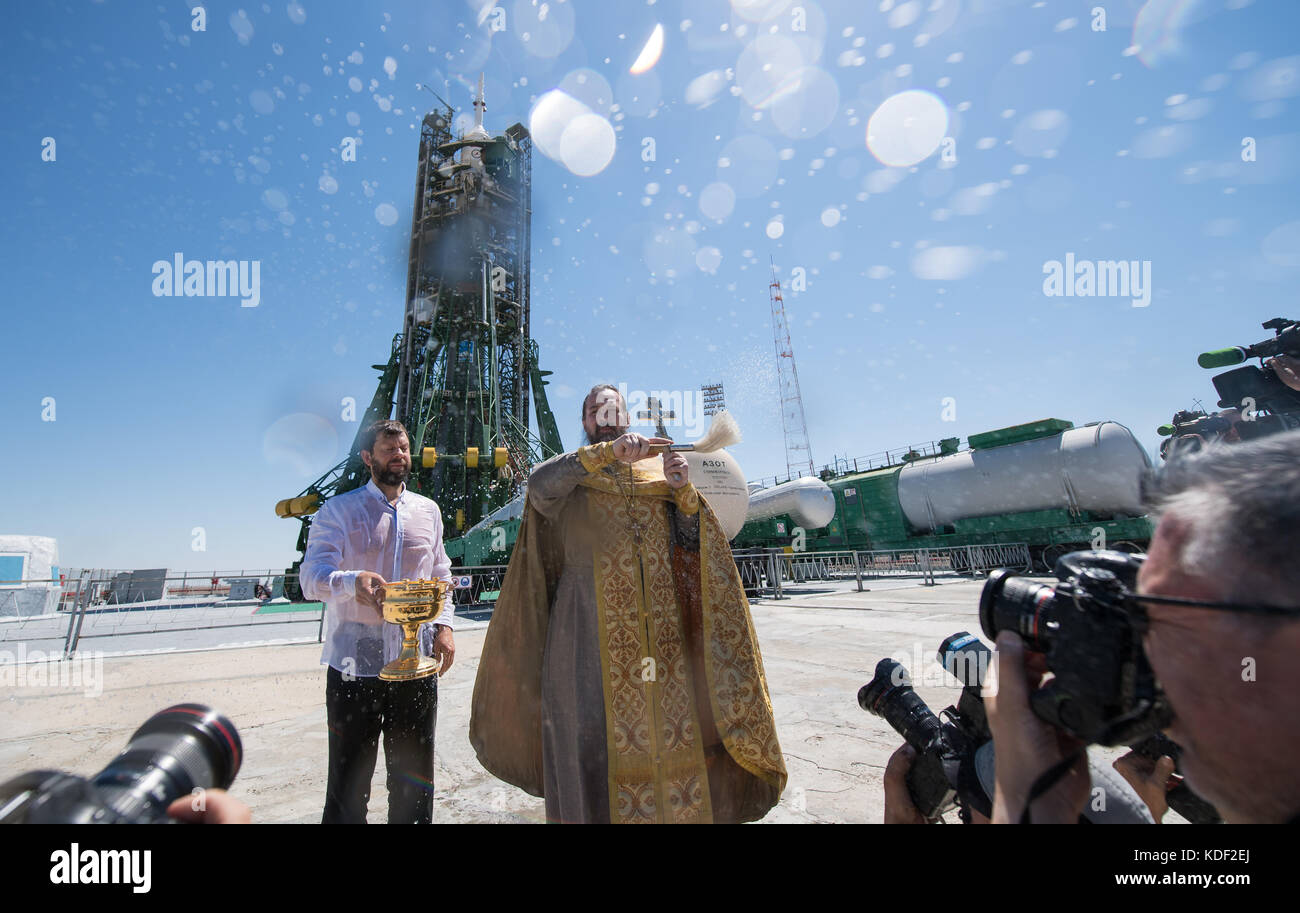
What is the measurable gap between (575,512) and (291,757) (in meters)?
2.79

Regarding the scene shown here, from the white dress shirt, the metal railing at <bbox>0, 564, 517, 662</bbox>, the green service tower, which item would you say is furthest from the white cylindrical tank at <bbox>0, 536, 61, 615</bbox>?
the white dress shirt

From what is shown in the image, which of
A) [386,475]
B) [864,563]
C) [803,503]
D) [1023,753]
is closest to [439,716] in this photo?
[386,475]

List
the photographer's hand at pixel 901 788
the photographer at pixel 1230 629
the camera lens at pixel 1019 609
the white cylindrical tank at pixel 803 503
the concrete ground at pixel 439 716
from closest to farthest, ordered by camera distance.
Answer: the photographer at pixel 1230 629, the camera lens at pixel 1019 609, the photographer's hand at pixel 901 788, the concrete ground at pixel 439 716, the white cylindrical tank at pixel 803 503

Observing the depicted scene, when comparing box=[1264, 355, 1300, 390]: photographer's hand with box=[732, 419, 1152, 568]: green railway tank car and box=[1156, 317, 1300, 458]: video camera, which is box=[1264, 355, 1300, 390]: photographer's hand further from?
box=[732, 419, 1152, 568]: green railway tank car

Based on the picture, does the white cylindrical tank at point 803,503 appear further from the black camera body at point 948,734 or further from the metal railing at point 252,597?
the black camera body at point 948,734

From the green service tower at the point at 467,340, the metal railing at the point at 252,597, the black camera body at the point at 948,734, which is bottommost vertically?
the metal railing at the point at 252,597

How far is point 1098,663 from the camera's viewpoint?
0.77 meters

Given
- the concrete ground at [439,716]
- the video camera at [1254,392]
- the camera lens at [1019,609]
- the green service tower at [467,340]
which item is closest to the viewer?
the camera lens at [1019,609]

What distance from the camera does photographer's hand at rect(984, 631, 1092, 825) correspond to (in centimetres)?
82

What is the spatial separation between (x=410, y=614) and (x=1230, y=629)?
215cm

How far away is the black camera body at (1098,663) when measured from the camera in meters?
0.76

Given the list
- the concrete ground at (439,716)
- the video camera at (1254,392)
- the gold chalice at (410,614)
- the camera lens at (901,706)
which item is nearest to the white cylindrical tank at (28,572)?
the concrete ground at (439,716)
